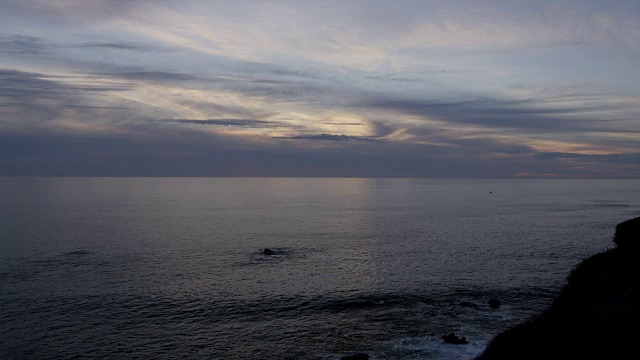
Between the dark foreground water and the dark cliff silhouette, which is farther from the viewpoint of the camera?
the dark foreground water

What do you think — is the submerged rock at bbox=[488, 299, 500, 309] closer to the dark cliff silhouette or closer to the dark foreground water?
the dark foreground water

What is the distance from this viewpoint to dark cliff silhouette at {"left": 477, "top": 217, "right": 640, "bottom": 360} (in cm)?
2995

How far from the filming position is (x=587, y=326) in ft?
115

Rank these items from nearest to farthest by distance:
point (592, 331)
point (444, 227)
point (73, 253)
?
point (592, 331), point (73, 253), point (444, 227)

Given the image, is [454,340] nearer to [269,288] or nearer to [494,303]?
[494,303]

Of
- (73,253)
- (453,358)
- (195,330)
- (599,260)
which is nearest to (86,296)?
(195,330)

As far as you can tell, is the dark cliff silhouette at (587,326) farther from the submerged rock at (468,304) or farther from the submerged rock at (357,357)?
the submerged rock at (357,357)

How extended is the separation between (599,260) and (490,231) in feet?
169

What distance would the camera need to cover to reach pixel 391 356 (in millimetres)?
37750

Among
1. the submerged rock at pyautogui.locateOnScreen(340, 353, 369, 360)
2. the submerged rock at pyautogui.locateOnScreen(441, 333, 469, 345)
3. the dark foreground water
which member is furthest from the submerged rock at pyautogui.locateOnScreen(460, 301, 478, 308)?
the submerged rock at pyautogui.locateOnScreen(340, 353, 369, 360)

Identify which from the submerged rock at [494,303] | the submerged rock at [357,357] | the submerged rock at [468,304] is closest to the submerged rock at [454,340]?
the submerged rock at [357,357]

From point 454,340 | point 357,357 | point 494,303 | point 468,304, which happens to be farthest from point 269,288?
point 494,303

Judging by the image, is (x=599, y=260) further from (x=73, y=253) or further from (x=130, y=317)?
(x=73, y=253)

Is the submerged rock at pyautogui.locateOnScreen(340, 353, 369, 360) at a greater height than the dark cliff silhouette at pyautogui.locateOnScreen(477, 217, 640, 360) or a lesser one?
lesser
